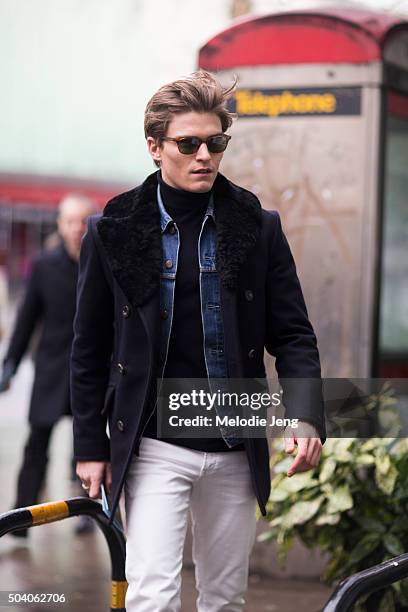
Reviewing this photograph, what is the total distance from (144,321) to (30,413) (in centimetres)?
363

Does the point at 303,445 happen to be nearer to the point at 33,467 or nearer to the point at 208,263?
the point at 208,263

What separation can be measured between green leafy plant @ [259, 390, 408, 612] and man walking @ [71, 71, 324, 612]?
3.17ft

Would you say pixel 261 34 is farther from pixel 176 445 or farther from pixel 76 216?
pixel 176 445

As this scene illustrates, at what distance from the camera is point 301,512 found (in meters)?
4.55

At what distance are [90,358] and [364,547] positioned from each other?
143 centimetres

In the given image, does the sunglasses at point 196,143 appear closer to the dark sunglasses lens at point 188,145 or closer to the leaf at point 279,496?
the dark sunglasses lens at point 188,145

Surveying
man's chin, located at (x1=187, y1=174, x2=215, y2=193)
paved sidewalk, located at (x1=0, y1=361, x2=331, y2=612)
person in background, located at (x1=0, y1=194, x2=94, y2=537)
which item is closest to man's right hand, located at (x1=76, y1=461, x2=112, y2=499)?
man's chin, located at (x1=187, y1=174, x2=215, y2=193)

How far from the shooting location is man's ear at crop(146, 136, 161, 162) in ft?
11.4

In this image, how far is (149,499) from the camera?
11.1 feet

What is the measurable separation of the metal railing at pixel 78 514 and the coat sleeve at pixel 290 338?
2.18ft

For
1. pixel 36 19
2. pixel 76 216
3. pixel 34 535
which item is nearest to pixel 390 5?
pixel 76 216

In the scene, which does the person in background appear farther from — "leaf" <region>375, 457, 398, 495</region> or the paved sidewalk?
"leaf" <region>375, 457, 398, 495</region>

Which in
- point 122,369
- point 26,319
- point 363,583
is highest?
point 26,319

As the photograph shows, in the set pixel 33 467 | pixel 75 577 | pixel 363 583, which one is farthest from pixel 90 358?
pixel 33 467
